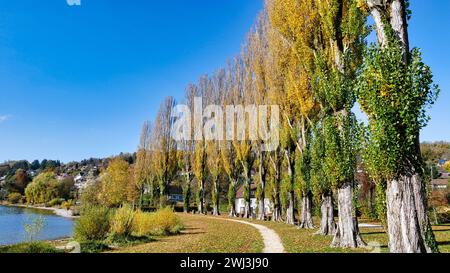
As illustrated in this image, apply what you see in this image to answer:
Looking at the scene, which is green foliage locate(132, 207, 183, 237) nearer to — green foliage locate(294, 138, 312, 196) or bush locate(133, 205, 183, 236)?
bush locate(133, 205, 183, 236)

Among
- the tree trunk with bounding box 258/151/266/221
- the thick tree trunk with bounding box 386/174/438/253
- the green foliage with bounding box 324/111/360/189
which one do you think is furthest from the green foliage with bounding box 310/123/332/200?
the tree trunk with bounding box 258/151/266/221

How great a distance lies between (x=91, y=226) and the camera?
13.7 meters

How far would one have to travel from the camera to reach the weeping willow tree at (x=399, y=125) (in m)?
7.95

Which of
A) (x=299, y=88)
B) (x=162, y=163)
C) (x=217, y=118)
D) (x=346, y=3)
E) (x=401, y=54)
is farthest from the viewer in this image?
(x=162, y=163)

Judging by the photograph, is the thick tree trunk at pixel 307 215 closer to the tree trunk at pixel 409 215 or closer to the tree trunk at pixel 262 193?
the tree trunk at pixel 262 193

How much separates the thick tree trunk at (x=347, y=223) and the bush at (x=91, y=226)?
965 centimetres

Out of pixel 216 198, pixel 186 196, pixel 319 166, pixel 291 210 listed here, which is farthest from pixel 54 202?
pixel 319 166

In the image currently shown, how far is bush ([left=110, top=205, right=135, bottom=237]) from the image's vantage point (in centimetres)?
1469

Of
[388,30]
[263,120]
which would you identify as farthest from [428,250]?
[263,120]

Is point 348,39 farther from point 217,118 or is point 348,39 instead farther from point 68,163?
point 68,163

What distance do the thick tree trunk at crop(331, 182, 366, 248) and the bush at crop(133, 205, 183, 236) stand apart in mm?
9073

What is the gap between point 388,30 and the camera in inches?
339

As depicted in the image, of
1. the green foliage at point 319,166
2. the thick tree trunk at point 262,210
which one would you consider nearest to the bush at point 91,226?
the green foliage at point 319,166
